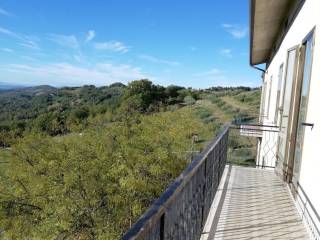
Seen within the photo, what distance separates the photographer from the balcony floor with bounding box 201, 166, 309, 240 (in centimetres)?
340

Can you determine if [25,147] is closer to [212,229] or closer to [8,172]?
[8,172]

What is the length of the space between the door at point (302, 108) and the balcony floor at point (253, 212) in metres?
0.48

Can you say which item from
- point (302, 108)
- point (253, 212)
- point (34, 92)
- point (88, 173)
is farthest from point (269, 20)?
point (34, 92)

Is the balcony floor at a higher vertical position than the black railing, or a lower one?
lower

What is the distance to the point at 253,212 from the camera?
157 inches

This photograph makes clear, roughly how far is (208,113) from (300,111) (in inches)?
858

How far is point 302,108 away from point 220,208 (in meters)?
1.80

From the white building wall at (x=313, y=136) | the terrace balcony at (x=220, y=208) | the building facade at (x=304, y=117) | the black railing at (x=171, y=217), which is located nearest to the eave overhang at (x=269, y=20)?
the building facade at (x=304, y=117)

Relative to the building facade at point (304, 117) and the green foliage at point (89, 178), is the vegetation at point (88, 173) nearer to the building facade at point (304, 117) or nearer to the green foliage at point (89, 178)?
the green foliage at point (89, 178)

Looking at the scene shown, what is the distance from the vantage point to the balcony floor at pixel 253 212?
11.1 feet

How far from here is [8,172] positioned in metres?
12.4

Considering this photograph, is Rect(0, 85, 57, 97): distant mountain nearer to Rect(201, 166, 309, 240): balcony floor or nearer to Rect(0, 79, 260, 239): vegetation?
Rect(0, 79, 260, 239): vegetation

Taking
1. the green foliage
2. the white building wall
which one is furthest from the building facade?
the green foliage

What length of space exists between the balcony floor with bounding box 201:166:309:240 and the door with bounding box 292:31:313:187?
0.48m
